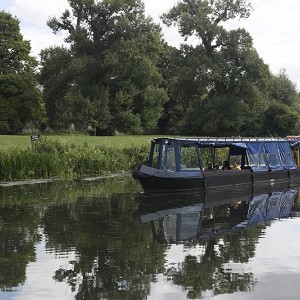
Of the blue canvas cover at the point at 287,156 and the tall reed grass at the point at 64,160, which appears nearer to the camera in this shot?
the tall reed grass at the point at 64,160

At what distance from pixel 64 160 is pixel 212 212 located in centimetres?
1269

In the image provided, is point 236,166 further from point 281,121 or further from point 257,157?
point 281,121

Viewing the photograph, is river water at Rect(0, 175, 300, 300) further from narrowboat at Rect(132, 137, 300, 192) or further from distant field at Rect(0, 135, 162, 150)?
distant field at Rect(0, 135, 162, 150)

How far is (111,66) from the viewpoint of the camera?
52500 millimetres

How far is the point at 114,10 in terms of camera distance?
53.4m

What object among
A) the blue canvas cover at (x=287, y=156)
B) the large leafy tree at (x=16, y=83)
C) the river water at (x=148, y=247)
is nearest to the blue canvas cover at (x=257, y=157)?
the blue canvas cover at (x=287, y=156)

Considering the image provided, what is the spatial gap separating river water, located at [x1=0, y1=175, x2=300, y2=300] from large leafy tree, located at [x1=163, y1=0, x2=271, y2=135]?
35459mm

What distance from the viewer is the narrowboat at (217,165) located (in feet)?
73.2

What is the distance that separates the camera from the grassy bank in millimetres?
26953

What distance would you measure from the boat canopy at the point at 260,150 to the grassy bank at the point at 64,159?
698 centimetres

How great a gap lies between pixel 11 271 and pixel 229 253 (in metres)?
4.13

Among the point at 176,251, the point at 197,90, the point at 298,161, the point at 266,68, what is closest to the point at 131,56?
the point at 197,90

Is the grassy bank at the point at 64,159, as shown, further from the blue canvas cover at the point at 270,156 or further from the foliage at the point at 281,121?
the foliage at the point at 281,121

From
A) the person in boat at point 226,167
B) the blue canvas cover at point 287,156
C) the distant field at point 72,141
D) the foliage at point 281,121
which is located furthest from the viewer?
the foliage at point 281,121
